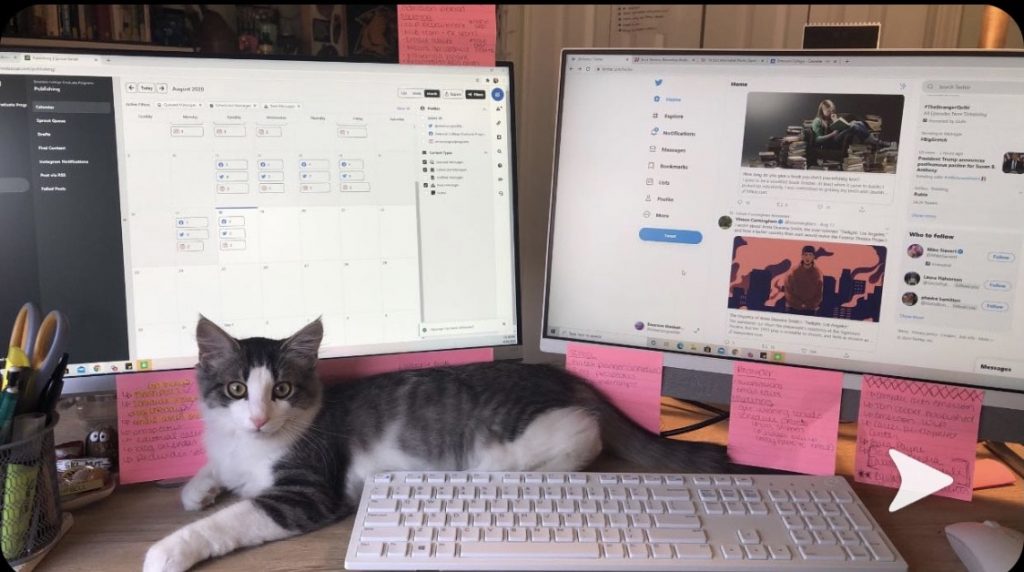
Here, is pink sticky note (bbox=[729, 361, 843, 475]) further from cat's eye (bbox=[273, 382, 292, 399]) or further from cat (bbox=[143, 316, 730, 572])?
cat's eye (bbox=[273, 382, 292, 399])

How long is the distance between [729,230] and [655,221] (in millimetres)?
87

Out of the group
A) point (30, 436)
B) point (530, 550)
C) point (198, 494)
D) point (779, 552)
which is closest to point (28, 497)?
point (30, 436)

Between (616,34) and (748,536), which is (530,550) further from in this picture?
(616,34)

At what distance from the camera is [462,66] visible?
2.66ft

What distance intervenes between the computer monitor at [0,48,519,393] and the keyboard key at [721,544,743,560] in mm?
371

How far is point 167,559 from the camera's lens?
58 cm

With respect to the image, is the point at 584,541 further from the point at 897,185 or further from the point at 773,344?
the point at 897,185

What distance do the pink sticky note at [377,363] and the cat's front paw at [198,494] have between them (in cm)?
17

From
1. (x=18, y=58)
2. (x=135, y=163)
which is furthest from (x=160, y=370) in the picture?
(x=18, y=58)

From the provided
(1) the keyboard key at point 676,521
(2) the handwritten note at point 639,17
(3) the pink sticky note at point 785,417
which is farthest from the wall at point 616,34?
(1) the keyboard key at point 676,521

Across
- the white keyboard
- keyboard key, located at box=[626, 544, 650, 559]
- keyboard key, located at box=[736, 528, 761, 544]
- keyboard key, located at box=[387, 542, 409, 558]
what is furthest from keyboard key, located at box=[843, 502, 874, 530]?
keyboard key, located at box=[387, 542, 409, 558]

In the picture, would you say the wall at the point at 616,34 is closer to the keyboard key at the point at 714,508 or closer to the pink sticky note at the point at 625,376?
the pink sticky note at the point at 625,376

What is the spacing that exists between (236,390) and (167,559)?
20 cm

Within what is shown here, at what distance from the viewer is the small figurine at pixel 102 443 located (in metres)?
0.77
